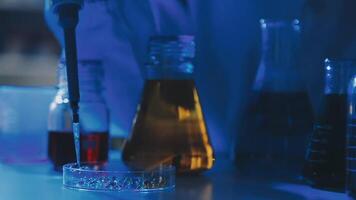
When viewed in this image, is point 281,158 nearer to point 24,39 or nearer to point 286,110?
point 286,110

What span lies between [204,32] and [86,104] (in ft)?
0.64

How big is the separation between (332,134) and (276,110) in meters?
0.12

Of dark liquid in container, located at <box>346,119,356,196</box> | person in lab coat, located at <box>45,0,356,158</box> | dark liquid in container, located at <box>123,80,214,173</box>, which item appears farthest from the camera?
person in lab coat, located at <box>45,0,356,158</box>

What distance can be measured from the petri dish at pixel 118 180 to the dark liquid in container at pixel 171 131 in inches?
4.1

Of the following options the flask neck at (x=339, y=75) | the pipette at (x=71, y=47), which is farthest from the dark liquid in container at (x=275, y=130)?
the pipette at (x=71, y=47)

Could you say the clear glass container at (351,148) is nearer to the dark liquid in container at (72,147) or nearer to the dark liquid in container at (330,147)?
the dark liquid in container at (330,147)

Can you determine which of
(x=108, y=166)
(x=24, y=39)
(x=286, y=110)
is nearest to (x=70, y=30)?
(x=108, y=166)

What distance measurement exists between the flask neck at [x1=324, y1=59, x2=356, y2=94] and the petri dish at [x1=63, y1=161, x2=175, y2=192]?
18 cm

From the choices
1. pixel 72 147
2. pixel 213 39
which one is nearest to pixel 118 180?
pixel 72 147

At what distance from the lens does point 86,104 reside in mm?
869

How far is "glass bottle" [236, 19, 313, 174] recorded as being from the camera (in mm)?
760

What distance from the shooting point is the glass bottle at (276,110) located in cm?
76

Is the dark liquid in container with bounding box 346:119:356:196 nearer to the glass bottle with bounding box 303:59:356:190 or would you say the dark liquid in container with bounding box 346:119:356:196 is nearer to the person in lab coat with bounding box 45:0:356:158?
the glass bottle with bounding box 303:59:356:190

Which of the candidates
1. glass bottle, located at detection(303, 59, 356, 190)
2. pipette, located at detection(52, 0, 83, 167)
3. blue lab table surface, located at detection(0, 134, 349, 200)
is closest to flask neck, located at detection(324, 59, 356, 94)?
glass bottle, located at detection(303, 59, 356, 190)
